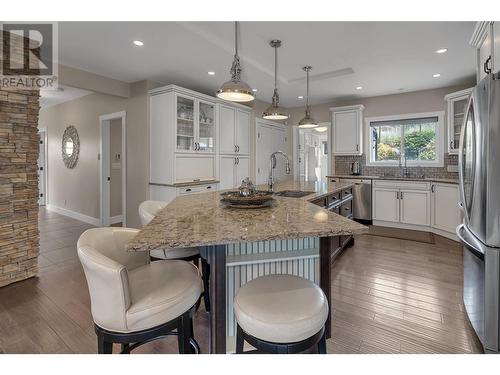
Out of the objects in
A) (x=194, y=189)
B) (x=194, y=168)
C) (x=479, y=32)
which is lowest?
(x=194, y=189)

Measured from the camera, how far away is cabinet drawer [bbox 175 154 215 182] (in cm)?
405

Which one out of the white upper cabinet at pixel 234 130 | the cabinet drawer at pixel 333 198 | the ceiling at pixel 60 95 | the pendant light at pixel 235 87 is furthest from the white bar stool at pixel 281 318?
the ceiling at pixel 60 95

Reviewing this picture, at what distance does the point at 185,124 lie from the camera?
4.17 metres

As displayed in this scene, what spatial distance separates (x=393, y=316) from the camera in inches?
83.3

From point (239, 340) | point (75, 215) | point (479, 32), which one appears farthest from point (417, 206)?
point (75, 215)

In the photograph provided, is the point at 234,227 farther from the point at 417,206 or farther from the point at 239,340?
the point at 417,206

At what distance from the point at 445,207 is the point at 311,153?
3.71m

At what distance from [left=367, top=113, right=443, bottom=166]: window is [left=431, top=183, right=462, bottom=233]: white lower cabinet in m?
0.89

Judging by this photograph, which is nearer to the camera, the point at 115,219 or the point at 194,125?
the point at 194,125

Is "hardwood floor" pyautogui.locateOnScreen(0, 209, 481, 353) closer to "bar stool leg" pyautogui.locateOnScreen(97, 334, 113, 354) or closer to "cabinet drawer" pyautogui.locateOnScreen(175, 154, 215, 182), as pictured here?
"bar stool leg" pyautogui.locateOnScreen(97, 334, 113, 354)

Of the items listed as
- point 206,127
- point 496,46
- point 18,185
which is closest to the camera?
point 496,46

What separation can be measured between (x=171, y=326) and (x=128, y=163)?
12.4 ft

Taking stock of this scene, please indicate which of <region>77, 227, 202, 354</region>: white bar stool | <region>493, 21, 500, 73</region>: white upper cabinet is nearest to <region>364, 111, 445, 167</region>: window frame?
<region>493, 21, 500, 73</region>: white upper cabinet
